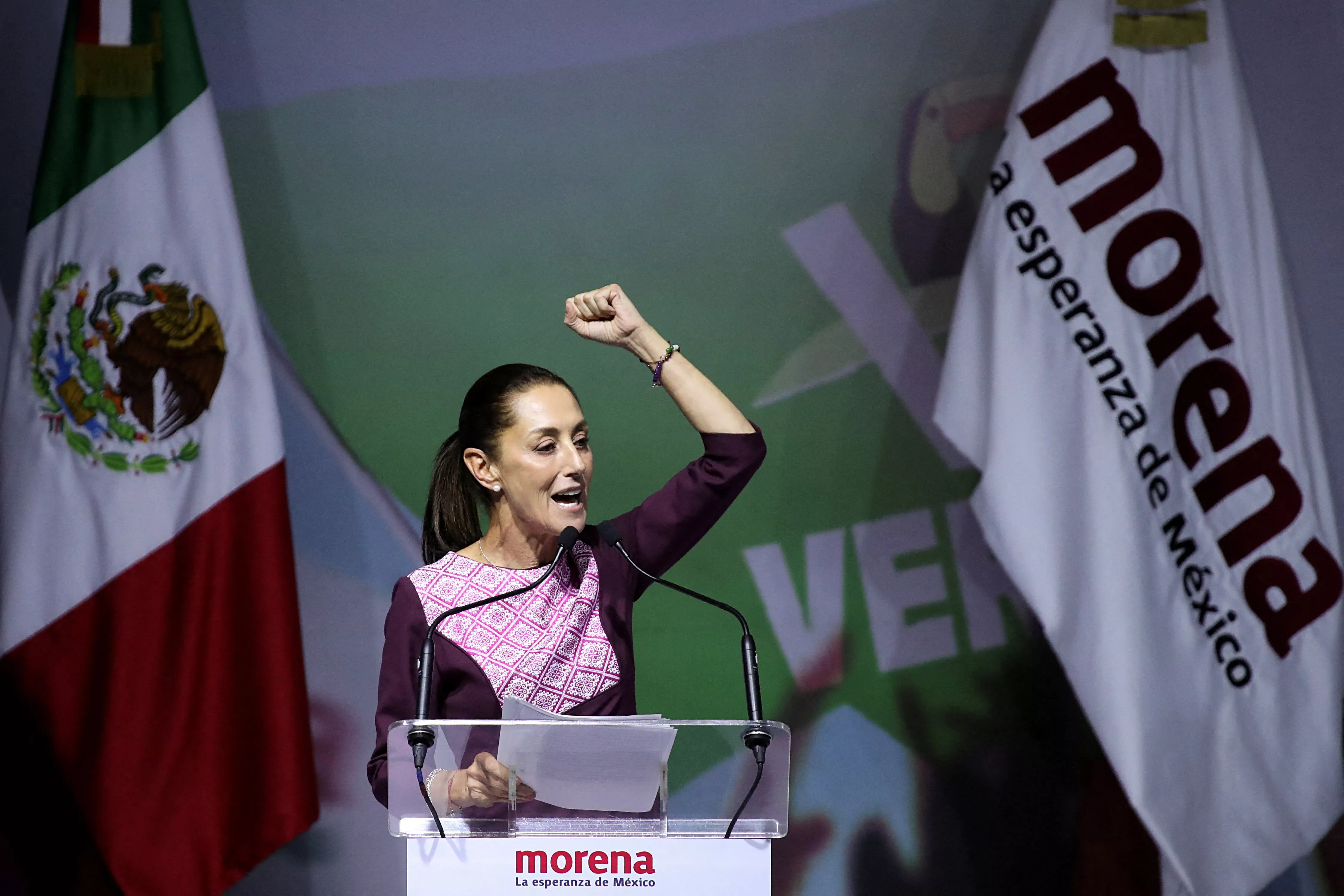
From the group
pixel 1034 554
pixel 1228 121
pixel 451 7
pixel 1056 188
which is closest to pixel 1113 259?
pixel 1056 188

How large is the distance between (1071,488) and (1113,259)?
1.78ft

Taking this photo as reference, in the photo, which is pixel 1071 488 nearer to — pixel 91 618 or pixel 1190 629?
pixel 1190 629

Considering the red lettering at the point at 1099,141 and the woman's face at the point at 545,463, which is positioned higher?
the red lettering at the point at 1099,141

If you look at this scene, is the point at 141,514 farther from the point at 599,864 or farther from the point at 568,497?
the point at 599,864

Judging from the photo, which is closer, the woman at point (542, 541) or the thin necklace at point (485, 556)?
the woman at point (542, 541)

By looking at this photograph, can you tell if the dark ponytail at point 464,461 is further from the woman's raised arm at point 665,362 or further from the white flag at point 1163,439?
the white flag at point 1163,439

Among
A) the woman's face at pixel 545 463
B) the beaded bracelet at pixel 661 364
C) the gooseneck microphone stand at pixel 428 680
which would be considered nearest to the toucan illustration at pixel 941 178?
the beaded bracelet at pixel 661 364

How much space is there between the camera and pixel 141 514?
9.78 ft

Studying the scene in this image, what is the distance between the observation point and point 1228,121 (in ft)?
10.1

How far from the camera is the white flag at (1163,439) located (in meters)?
2.92

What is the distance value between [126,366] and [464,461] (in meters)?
1.32

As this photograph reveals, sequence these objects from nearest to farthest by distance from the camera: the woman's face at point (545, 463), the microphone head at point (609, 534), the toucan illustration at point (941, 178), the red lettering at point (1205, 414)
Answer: the microphone head at point (609, 534) → the woman's face at point (545, 463) → the red lettering at point (1205, 414) → the toucan illustration at point (941, 178)

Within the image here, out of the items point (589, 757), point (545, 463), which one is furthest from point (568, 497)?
point (589, 757)

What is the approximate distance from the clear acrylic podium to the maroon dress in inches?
13.5
